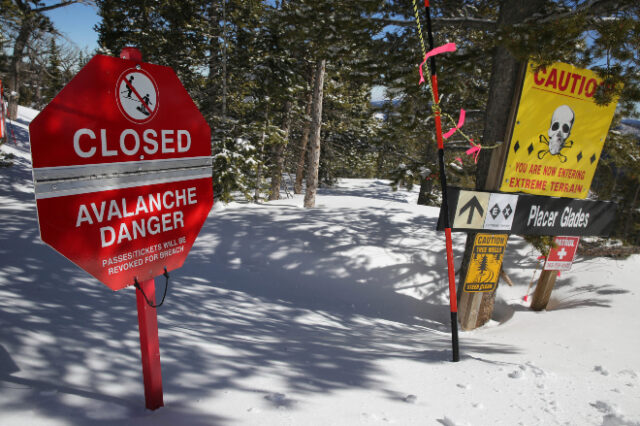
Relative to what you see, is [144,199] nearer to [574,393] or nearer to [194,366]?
[194,366]

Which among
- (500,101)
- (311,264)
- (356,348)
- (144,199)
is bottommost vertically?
(311,264)

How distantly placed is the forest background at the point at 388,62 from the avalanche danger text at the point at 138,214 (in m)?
2.52

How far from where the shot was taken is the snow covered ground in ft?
7.39

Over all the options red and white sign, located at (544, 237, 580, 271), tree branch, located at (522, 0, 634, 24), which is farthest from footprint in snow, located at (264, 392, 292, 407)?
red and white sign, located at (544, 237, 580, 271)

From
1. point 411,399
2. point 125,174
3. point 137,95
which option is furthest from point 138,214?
point 411,399

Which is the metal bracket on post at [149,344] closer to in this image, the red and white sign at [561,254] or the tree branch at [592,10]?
the tree branch at [592,10]

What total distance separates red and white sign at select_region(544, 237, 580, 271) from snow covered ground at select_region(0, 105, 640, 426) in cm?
79

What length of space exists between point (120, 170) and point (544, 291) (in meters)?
6.84

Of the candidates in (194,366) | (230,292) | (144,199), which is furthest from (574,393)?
(230,292)

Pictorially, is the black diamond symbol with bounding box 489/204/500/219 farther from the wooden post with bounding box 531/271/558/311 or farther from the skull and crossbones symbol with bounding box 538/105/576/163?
the wooden post with bounding box 531/271/558/311

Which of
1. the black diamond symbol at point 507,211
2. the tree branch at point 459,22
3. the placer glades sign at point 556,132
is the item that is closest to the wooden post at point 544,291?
the placer glades sign at point 556,132

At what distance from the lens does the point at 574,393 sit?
104 inches

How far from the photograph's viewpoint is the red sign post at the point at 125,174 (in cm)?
151

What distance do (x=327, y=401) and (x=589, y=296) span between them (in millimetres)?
6183
